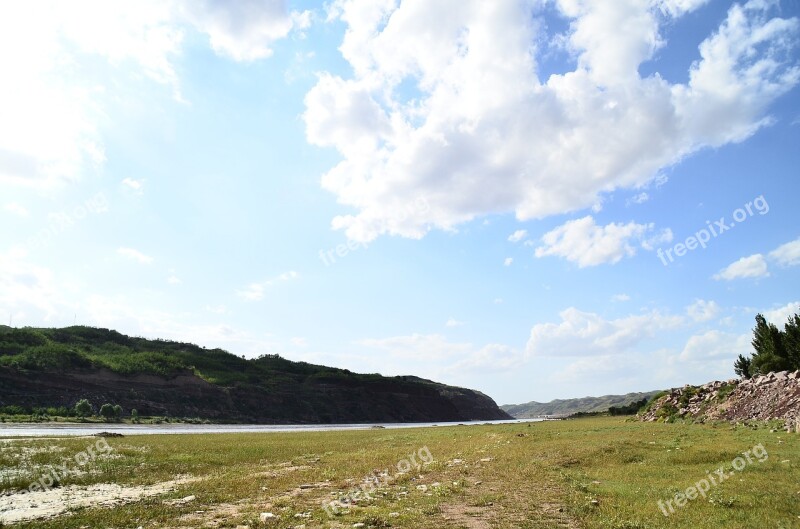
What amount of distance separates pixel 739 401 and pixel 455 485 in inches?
2000

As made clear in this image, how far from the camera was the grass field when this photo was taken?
15.4 meters

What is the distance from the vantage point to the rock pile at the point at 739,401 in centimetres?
4612

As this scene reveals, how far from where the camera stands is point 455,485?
71.8ft

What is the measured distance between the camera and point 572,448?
115ft

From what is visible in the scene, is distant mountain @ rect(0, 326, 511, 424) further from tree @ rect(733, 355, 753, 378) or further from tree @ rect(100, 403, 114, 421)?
tree @ rect(733, 355, 753, 378)

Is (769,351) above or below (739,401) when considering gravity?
above

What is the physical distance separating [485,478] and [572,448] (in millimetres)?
13806

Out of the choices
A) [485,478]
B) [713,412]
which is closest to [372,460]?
[485,478]

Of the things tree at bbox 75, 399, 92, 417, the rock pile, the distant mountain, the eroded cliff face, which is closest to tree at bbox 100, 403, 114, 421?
tree at bbox 75, 399, 92, 417

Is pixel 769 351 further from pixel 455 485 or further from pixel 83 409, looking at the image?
pixel 83 409

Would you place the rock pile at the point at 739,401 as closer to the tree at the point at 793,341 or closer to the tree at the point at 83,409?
the tree at the point at 793,341

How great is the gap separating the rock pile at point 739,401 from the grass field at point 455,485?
1194 centimetres

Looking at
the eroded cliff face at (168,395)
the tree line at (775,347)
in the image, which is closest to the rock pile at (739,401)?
the tree line at (775,347)

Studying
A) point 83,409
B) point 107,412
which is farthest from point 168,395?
point 83,409
